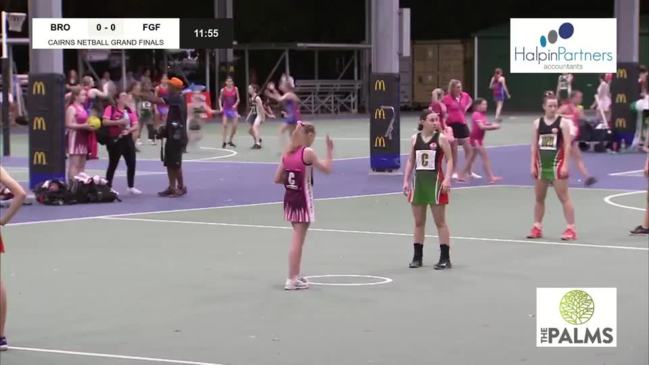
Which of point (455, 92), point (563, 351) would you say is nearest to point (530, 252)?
point (563, 351)

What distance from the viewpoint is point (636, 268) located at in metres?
14.3

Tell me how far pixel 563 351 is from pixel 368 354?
1476mm

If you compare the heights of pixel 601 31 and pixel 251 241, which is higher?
pixel 601 31

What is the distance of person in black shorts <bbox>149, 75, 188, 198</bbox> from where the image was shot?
22.2 metres

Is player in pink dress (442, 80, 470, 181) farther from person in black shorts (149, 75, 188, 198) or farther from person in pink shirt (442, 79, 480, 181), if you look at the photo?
person in black shorts (149, 75, 188, 198)

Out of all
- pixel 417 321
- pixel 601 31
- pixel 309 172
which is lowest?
pixel 417 321

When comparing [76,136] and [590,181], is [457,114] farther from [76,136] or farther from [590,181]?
[76,136]

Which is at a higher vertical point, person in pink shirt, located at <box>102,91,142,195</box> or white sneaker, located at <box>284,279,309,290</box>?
person in pink shirt, located at <box>102,91,142,195</box>

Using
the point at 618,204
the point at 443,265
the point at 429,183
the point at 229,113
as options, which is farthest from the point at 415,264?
the point at 229,113

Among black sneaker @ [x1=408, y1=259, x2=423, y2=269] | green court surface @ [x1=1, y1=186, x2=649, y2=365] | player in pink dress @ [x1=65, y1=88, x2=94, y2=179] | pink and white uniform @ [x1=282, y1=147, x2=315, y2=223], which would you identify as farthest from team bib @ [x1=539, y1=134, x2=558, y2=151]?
player in pink dress @ [x1=65, y1=88, x2=94, y2=179]

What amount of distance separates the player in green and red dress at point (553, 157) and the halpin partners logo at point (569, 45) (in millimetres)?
14341

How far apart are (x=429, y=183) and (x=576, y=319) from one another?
5.75 meters

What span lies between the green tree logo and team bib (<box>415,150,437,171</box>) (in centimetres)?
569

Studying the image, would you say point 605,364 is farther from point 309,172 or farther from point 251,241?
point 251,241
